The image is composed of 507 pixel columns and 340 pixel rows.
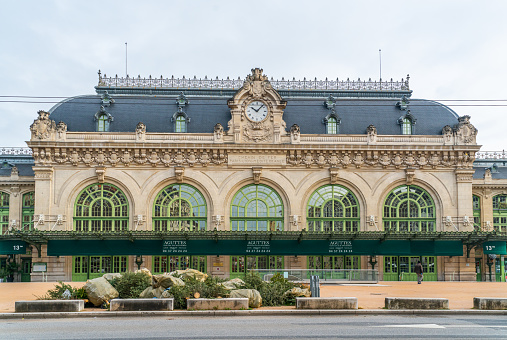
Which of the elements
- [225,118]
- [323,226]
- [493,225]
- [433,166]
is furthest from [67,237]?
[493,225]

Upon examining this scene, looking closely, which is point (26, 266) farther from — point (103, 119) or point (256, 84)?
point (256, 84)

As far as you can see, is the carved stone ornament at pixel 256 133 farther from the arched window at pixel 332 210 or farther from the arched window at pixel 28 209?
the arched window at pixel 28 209

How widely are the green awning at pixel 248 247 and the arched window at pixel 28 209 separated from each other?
9399mm

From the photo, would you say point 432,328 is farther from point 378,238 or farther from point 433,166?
point 433,166

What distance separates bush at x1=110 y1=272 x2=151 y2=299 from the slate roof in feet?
81.6

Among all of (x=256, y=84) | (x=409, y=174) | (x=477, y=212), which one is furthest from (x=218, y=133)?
(x=477, y=212)

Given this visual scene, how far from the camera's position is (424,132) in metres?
48.2

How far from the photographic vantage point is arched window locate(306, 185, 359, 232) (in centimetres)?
4631

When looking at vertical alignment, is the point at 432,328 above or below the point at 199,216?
below

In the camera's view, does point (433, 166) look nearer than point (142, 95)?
Yes

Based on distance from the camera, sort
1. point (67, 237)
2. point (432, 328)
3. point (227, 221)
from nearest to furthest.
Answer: point (432, 328)
point (67, 237)
point (227, 221)

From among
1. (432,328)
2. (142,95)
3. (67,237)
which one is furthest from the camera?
(142,95)

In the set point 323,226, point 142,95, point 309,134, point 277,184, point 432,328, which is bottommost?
point 432,328

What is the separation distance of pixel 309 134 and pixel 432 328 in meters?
31.4
